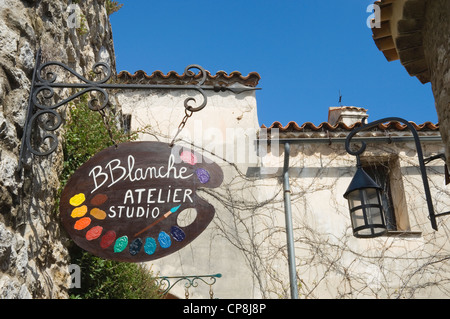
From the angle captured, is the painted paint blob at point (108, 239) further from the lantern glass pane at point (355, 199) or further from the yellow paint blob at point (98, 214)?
the lantern glass pane at point (355, 199)

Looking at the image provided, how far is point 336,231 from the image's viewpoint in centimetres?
707

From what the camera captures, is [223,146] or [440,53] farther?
[223,146]

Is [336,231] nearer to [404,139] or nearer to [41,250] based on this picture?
[404,139]

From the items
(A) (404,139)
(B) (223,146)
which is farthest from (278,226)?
(A) (404,139)

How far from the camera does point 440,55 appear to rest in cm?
378

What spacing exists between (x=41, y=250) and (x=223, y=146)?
4.73 m

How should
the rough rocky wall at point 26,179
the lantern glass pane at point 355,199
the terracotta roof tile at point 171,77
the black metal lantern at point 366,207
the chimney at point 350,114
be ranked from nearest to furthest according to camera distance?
1. the rough rocky wall at point 26,179
2. the black metal lantern at point 366,207
3. the lantern glass pane at point 355,199
4. the terracotta roof tile at point 171,77
5. the chimney at point 350,114

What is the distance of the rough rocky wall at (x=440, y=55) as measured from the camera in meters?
3.63

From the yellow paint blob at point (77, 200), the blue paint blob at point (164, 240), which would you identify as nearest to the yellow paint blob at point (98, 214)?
the yellow paint blob at point (77, 200)

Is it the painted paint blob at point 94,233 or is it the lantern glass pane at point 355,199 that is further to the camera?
the lantern glass pane at point 355,199

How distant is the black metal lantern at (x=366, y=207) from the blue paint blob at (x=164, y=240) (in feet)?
4.89

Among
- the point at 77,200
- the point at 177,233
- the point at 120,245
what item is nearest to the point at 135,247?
the point at 120,245

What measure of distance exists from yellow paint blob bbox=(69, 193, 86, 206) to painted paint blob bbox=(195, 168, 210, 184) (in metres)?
0.82

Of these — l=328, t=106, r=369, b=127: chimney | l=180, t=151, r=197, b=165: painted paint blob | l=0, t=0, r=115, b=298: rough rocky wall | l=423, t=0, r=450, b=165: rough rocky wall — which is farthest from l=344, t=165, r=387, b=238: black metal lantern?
l=328, t=106, r=369, b=127: chimney
